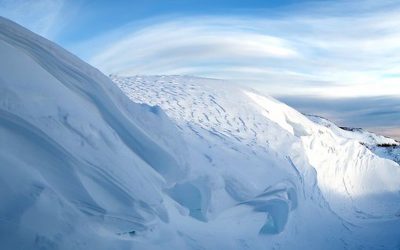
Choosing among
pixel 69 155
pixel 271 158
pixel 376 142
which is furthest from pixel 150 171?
pixel 376 142

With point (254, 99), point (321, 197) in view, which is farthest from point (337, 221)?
point (254, 99)

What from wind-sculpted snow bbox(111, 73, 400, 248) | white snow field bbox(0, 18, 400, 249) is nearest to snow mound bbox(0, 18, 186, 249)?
white snow field bbox(0, 18, 400, 249)

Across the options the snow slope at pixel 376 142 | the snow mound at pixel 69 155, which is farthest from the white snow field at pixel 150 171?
the snow slope at pixel 376 142

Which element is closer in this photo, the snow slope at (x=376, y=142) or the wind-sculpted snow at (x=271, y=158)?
the wind-sculpted snow at (x=271, y=158)

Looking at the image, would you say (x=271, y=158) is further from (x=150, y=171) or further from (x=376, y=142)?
(x=376, y=142)

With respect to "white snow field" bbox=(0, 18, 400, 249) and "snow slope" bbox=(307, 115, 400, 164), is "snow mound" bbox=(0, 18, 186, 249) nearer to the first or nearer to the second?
"white snow field" bbox=(0, 18, 400, 249)

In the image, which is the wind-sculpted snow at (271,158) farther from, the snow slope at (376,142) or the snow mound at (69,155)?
the snow slope at (376,142)

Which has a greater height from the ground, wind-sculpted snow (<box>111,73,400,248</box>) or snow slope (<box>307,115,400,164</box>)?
wind-sculpted snow (<box>111,73,400,248</box>)

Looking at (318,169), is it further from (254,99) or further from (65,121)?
(65,121)
